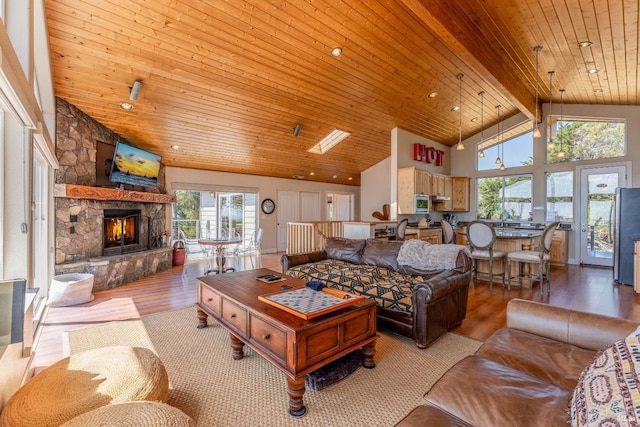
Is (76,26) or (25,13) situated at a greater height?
(76,26)

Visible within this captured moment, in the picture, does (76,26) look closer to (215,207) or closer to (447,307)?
(447,307)

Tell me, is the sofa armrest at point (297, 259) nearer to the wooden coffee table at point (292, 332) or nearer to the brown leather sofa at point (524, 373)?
the wooden coffee table at point (292, 332)

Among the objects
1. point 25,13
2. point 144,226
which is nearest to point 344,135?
point 144,226

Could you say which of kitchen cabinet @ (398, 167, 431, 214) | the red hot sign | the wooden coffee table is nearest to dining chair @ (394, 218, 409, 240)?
kitchen cabinet @ (398, 167, 431, 214)

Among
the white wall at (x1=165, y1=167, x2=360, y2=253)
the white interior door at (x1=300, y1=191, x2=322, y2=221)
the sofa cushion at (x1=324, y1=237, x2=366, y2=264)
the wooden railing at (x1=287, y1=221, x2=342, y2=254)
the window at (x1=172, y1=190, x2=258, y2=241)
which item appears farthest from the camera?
the white interior door at (x1=300, y1=191, x2=322, y2=221)

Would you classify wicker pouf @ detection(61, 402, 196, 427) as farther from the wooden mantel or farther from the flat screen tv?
the flat screen tv

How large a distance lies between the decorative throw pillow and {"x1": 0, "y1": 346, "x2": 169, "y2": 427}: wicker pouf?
193 cm

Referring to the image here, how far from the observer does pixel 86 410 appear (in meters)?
1.40

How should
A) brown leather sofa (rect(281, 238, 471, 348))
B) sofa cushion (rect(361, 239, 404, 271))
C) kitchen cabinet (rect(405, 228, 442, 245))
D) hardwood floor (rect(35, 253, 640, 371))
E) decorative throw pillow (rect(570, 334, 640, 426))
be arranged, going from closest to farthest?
decorative throw pillow (rect(570, 334, 640, 426)) < brown leather sofa (rect(281, 238, 471, 348)) < hardwood floor (rect(35, 253, 640, 371)) < sofa cushion (rect(361, 239, 404, 271)) < kitchen cabinet (rect(405, 228, 442, 245))

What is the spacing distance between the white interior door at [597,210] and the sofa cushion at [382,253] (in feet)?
18.5

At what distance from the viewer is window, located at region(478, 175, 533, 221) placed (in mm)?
Answer: 7746

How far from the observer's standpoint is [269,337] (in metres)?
2.09

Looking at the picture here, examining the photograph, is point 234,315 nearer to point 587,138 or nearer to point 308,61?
point 308,61

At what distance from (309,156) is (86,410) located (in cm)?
684
